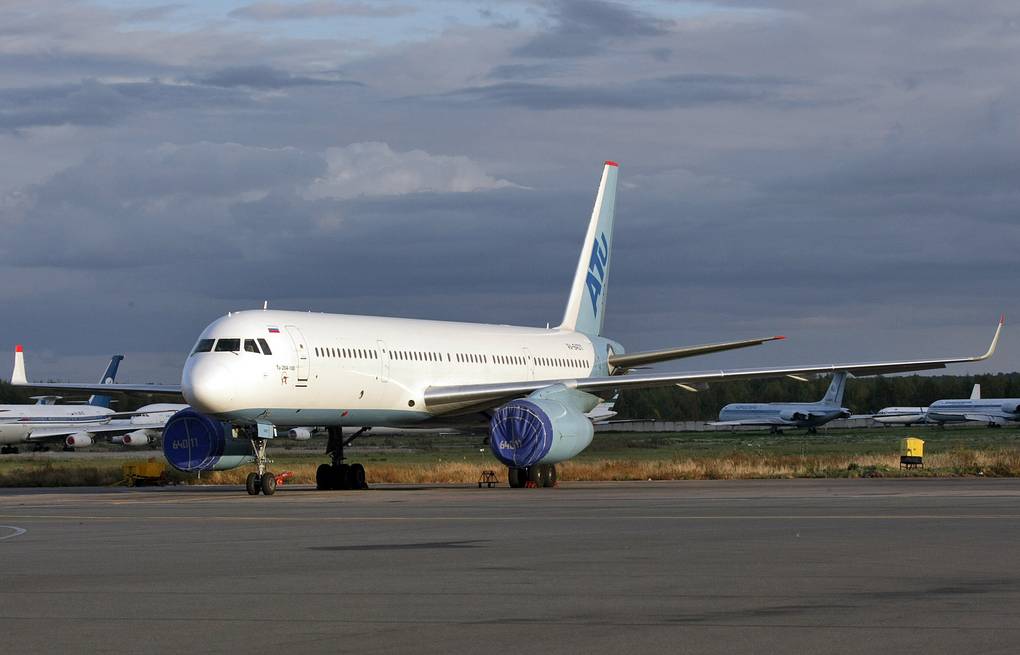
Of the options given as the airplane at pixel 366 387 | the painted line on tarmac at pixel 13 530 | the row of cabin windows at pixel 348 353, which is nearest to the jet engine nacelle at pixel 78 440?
the airplane at pixel 366 387

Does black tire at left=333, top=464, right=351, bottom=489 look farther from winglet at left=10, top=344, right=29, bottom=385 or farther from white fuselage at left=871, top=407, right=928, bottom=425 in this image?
white fuselage at left=871, top=407, right=928, bottom=425

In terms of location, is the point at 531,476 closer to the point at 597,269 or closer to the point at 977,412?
the point at 597,269

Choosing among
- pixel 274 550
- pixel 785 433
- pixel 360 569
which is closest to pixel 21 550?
pixel 274 550

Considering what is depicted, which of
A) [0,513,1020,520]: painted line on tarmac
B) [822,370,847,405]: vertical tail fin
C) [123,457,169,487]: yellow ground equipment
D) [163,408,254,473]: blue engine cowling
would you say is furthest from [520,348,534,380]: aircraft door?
[822,370,847,405]: vertical tail fin

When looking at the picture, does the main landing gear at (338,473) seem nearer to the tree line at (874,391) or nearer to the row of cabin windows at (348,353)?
the row of cabin windows at (348,353)

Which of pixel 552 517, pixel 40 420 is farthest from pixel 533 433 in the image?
pixel 40 420

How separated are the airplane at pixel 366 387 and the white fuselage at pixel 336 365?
0.04 meters

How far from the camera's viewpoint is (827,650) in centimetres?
913

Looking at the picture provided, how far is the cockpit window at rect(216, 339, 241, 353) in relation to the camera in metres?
33.2

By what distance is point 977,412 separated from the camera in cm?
13038

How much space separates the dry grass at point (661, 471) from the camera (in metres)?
41.1

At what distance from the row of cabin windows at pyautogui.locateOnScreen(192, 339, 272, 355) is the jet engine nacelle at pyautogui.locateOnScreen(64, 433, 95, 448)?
62.9 metres

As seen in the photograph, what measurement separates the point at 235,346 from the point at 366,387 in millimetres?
4135

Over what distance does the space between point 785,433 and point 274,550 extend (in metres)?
109
